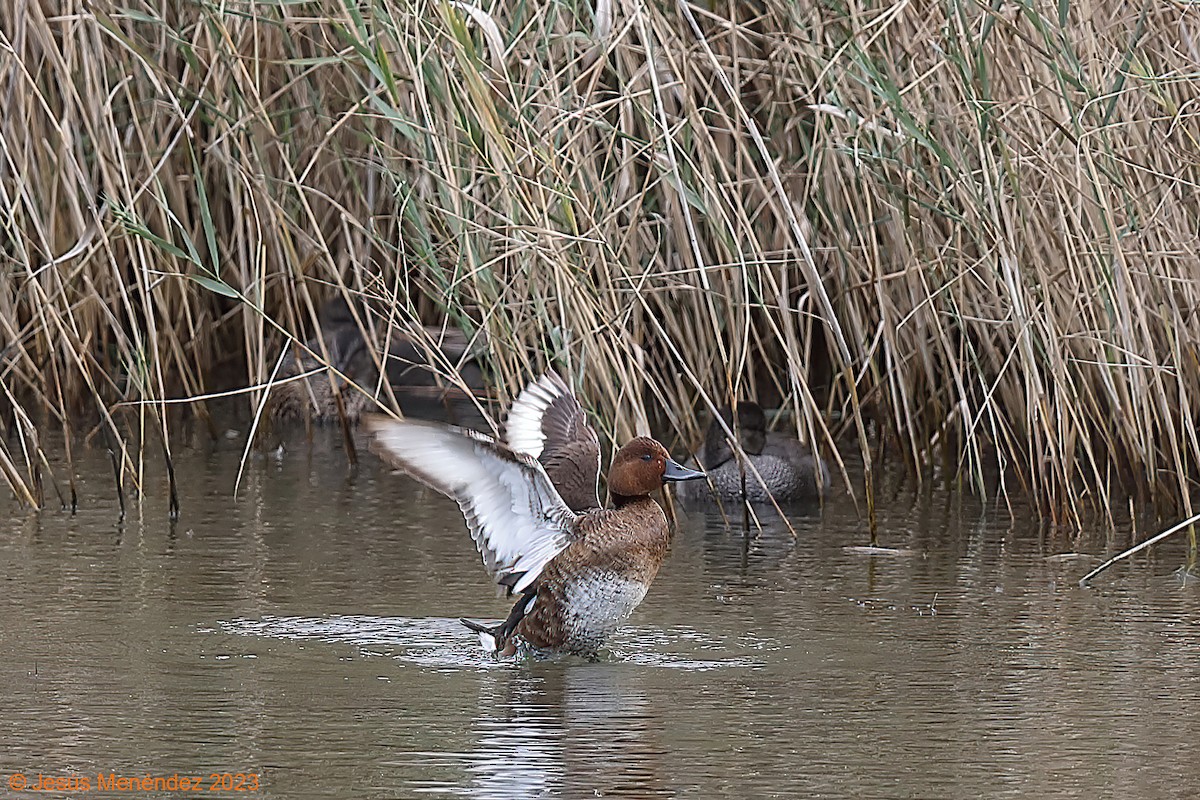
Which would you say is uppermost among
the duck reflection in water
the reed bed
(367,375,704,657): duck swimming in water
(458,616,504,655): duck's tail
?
the reed bed

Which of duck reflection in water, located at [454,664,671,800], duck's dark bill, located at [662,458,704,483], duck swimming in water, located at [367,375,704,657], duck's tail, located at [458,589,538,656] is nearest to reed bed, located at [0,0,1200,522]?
duck's dark bill, located at [662,458,704,483]

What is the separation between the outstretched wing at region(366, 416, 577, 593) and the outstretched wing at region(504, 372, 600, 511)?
0.71 feet

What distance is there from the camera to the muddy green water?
148 inches

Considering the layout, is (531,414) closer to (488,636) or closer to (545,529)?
(545,529)

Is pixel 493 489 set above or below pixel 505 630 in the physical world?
above

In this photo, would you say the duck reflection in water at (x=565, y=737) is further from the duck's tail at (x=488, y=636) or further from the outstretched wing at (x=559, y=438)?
the outstretched wing at (x=559, y=438)

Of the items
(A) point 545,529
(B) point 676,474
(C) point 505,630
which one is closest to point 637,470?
(B) point 676,474

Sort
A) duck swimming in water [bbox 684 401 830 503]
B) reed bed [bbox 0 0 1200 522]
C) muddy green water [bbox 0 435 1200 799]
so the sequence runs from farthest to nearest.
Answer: duck swimming in water [bbox 684 401 830 503] < reed bed [bbox 0 0 1200 522] < muddy green water [bbox 0 435 1200 799]

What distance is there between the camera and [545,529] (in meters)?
4.99

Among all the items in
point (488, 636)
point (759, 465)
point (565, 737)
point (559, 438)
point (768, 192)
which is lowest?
point (565, 737)

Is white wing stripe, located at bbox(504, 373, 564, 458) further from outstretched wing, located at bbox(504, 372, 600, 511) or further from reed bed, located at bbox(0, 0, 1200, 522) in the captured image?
reed bed, located at bbox(0, 0, 1200, 522)

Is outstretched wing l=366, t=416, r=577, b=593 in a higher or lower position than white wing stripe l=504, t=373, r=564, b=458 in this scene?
lower

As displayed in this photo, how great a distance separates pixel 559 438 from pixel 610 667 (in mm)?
748

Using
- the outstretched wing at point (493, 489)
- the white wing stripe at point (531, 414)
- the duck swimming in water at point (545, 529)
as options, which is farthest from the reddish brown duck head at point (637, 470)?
the white wing stripe at point (531, 414)
